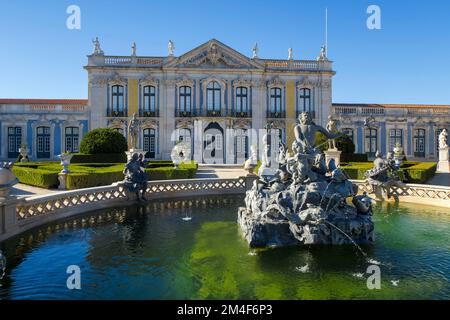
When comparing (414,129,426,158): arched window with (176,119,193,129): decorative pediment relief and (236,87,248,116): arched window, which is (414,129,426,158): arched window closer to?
(236,87,248,116): arched window

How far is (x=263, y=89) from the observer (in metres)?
32.4

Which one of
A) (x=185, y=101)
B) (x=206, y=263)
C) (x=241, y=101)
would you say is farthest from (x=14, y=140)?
(x=206, y=263)

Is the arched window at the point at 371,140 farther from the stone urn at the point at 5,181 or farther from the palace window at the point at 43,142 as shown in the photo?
the stone urn at the point at 5,181

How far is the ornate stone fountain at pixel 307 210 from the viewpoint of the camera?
6781 millimetres

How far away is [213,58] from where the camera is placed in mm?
31328

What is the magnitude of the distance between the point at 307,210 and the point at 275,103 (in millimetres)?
26859

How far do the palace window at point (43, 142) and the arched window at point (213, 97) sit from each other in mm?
14240

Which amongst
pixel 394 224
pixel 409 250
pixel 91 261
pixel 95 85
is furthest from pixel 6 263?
pixel 95 85

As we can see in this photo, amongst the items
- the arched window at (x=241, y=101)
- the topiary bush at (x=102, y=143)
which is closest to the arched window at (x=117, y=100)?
the topiary bush at (x=102, y=143)

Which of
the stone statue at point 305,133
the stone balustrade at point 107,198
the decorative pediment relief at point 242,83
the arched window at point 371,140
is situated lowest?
the stone balustrade at point 107,198

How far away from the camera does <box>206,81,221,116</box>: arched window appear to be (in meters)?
31.8

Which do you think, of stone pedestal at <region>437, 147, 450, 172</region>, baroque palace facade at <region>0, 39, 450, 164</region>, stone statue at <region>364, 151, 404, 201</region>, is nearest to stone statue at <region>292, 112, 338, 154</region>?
stone statue at <region>364, 151, 404, 201</region>

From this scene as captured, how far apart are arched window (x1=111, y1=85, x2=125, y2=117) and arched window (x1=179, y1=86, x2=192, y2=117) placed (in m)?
5.12

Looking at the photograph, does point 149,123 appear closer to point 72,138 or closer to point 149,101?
point 149,101
